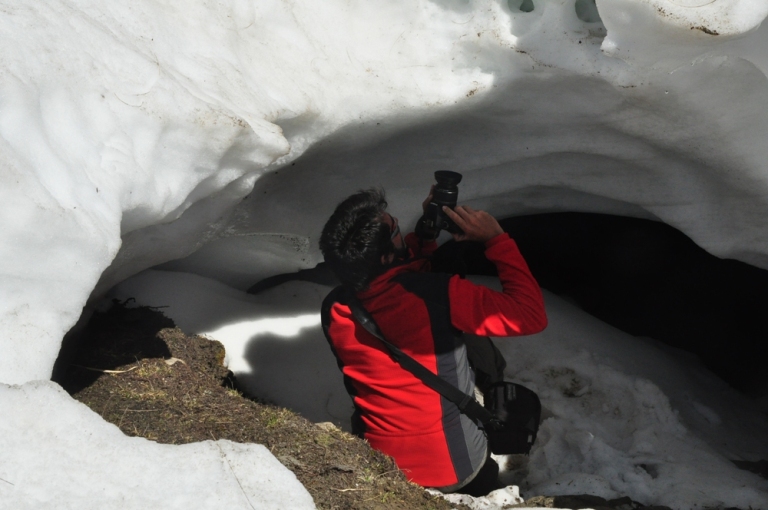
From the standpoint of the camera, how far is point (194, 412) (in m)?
2.01

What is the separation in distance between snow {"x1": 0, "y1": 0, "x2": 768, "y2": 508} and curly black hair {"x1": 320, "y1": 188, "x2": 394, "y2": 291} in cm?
30

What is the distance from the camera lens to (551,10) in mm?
2275

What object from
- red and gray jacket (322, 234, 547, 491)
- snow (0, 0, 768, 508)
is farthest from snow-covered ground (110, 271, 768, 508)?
red and gray jacket (322, 234, 547, 491)

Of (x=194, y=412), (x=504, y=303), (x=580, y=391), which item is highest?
(x=504, y=303)

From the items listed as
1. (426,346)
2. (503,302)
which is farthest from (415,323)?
(503,302)

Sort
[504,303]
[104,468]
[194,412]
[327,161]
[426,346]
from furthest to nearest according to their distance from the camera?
1. [327,161]
2. [426,346]
3. [504,303]
4. [194,412]
5. [104,468]

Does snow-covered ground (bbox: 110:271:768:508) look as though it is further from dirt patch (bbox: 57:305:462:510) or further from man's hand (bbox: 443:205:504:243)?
man's hand (bbox: 443:205:504:243)

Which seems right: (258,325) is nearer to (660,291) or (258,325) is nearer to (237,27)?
(237,27)

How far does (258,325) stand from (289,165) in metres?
1.00

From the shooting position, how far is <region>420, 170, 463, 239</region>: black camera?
236 centimetres

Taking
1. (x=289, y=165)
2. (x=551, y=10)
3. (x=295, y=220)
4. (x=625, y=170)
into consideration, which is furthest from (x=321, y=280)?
(x=551, y=10)

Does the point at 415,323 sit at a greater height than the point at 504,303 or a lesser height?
lesser

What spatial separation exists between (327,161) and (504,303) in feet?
3.18

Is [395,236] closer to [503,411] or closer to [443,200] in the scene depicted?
[443,200]
